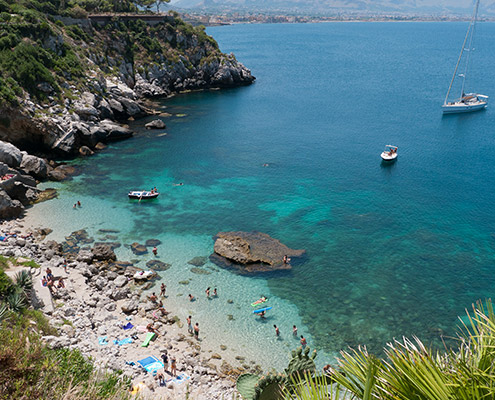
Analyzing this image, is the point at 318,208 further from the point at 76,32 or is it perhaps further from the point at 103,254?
the point at 76,32

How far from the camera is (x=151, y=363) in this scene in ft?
90.2

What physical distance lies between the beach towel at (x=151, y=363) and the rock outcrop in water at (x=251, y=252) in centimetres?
1313

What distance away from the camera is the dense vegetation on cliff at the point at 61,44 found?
2493 inches

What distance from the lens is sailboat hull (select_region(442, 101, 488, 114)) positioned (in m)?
88.2

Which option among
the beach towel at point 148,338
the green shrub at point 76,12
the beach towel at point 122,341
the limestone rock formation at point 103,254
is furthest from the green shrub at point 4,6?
the beach towel at point 148,338

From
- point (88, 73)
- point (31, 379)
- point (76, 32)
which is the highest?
point (76, 32)

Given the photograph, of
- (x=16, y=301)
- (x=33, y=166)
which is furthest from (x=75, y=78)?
(x=16, y=301)

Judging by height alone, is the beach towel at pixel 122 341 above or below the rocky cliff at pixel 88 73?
below

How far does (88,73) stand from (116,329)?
203 ft

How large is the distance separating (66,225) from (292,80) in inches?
3761

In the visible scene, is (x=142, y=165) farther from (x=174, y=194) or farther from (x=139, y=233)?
(x=139, y=233)

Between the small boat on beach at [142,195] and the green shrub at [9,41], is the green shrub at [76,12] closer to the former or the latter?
the green shrub at [9,41]

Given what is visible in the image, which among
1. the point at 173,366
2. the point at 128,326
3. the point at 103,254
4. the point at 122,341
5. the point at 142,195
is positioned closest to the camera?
the point at 173,366

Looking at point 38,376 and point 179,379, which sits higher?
point 38,376
